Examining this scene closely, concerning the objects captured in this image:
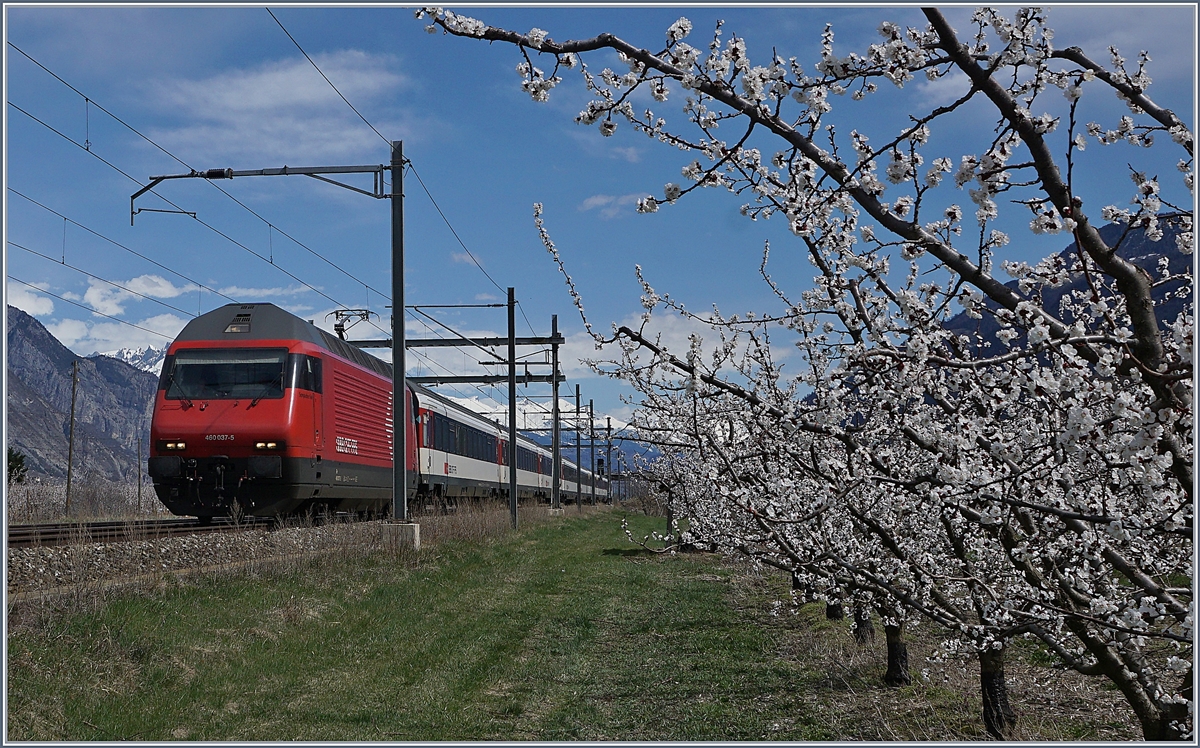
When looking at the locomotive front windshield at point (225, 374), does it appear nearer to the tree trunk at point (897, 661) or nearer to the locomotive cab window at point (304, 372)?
the locomotive cab window at point (304, 372)

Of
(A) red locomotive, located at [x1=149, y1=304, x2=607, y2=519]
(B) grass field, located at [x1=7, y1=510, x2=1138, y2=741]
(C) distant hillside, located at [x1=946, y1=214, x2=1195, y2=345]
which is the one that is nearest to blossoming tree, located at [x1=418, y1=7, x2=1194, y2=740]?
(C) distant hillside, located at [x1=946, y1=214, x2=1195, y2=345]

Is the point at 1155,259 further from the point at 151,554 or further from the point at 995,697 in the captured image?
the point at 151,554

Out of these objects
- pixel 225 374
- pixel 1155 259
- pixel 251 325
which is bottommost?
pixel 1155 259

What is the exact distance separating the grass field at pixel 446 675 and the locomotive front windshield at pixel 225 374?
380 cm

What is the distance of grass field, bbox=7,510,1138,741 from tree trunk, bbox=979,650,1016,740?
0.16 metres

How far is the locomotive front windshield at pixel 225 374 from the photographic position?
1491cm

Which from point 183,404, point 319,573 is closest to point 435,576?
Result: point 319,573

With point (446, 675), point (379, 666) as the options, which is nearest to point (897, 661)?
point (446, 675)

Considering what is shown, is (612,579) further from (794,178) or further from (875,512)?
(794,178)

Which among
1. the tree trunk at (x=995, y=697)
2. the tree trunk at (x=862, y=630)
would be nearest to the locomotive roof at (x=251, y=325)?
the tree trunk at (x=862, y=630)

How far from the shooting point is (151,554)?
31.8 ft

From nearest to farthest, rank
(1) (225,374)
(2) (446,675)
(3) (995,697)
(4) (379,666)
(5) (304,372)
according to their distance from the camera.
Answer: (3) (995,697) → (2) (446,675) → (4) (379,666) → (1) (225,374) → (5) (304,372)

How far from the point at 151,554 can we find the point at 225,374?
19.1 feet

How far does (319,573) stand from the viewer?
11.7 m
